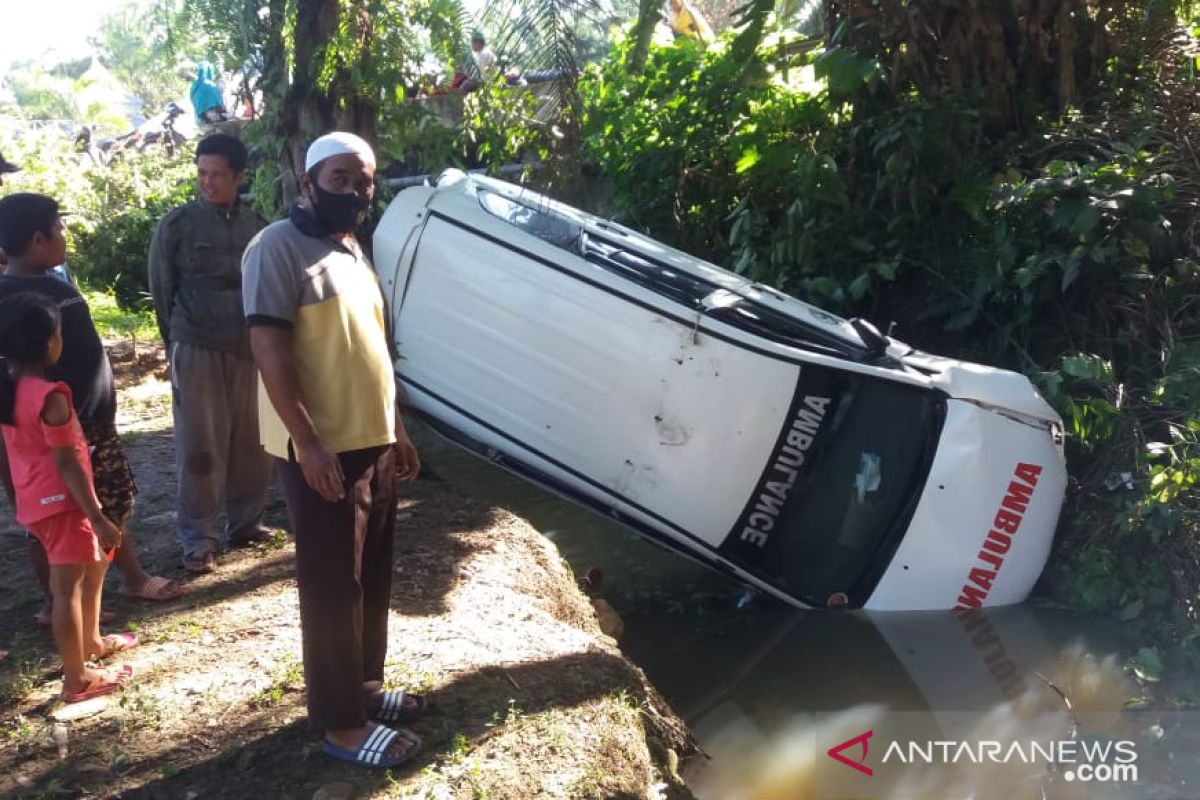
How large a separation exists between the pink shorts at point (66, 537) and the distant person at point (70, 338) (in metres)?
0.35

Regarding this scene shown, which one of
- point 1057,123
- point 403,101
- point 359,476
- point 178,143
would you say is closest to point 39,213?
point 359,476

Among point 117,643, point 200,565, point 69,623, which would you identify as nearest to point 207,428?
point 200,565

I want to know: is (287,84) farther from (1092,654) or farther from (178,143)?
(178,143)

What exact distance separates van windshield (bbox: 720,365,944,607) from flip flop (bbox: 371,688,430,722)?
94.5 inches

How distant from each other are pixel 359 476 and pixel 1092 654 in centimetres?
389

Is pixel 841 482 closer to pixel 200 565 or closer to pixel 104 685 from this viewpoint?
pixel 200 565

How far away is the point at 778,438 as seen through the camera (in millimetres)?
5434

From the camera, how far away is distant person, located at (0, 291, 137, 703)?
355 cm

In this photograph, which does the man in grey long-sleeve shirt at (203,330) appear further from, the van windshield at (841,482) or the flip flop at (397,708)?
the van windshield at (841,482)

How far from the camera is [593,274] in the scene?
578 cm

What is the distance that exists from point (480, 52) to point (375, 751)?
3295mm

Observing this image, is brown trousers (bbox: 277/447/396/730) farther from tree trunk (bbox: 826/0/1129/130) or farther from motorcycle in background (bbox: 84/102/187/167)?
motorcycle in background (bbox: 84/102/187/167)

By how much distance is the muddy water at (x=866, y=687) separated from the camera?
4289mm

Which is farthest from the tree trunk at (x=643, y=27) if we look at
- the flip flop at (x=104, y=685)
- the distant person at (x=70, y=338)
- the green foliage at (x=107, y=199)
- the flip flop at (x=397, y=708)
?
the green foliage at (x=107, y=199)
